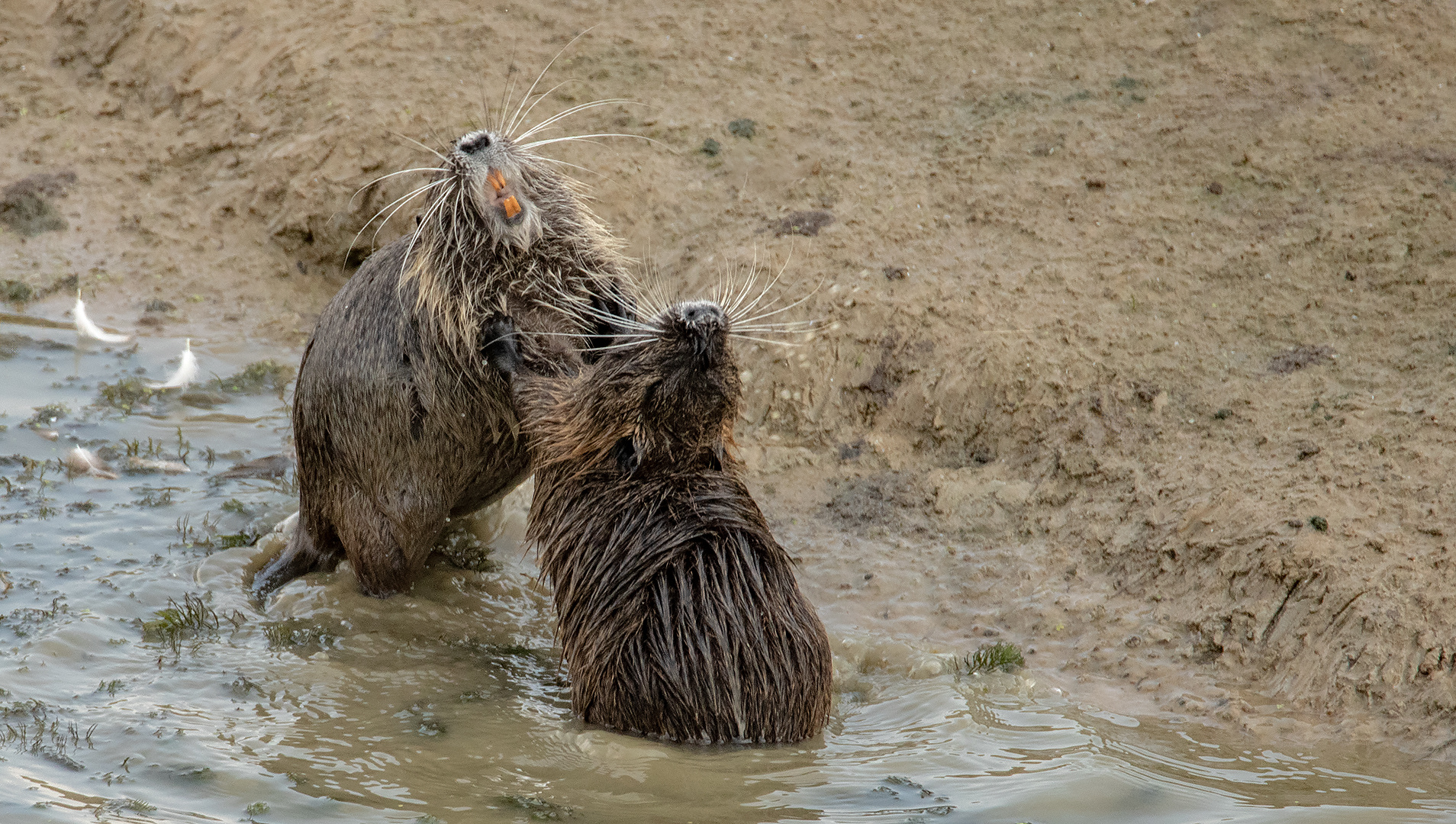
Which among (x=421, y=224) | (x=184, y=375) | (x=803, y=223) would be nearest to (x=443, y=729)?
(x=421, y=224)

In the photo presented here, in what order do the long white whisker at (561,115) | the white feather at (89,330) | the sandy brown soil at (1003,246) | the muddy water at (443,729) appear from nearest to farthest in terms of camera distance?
the muddy water at (443,729)
the sandy brown soil at (1003,246)
the long white whisker at (561,115)
the white feather at (89,330)

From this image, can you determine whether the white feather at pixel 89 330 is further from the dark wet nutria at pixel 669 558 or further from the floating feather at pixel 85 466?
the dark wet nutria at pixel 669 558

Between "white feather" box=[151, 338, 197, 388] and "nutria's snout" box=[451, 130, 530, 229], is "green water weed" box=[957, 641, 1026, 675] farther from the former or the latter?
"white feather" box=[151, 338, 197, 388]

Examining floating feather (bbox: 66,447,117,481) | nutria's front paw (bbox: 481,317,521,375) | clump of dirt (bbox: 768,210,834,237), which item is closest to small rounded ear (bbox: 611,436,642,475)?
nutria's front paw (bbox: 481,317,521,375)

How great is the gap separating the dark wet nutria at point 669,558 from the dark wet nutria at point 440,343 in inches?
14.0

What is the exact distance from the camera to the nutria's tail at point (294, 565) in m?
4.88

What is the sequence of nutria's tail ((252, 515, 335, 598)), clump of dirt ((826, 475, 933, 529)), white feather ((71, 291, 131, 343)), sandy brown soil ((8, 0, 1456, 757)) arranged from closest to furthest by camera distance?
sandy brown soil ((8, 0, 1456, 757)) < nutria's tail ((252, 515, 335, 598)) < clump of dirt ((826, 475, 933, 529)) < white feather ((71, 291, 131, 343))

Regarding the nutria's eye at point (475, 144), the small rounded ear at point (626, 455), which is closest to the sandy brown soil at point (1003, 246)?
the small rounded ear at point (626, 455)

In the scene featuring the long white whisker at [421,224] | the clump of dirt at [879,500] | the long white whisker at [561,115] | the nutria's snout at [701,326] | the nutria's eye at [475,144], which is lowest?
the clump of dirt at [879,500]

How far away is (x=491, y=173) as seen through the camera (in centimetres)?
423

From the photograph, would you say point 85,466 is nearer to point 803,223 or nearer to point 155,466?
point 155,466

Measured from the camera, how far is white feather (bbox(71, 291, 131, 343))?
6.63 meters

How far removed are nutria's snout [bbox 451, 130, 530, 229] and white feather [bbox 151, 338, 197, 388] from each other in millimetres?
2742

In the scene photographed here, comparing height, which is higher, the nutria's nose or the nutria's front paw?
the nutria's nose
